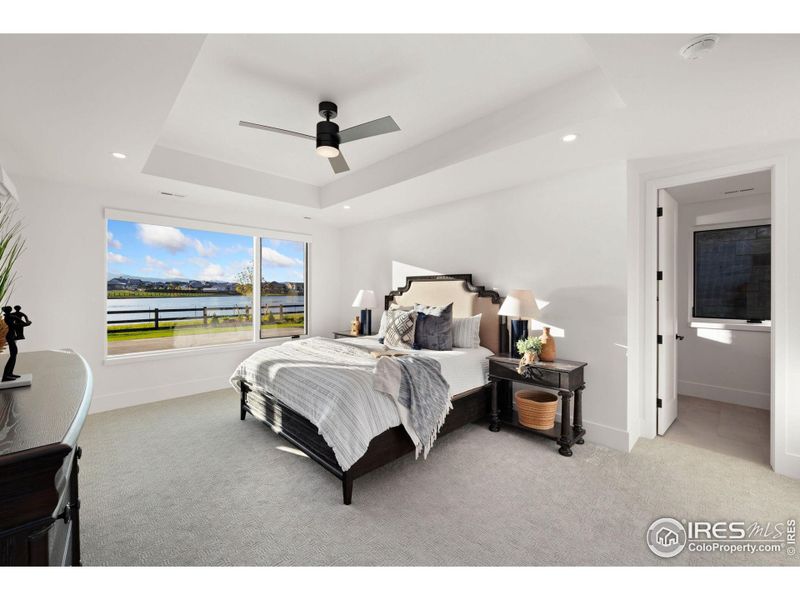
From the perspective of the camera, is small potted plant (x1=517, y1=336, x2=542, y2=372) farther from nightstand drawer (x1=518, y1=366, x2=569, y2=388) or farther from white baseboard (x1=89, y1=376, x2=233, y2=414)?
white baseboard (x1=89, y1=376, x2=233, y2=414)

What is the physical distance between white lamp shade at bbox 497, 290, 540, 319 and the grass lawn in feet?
11.4

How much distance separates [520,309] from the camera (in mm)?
3213

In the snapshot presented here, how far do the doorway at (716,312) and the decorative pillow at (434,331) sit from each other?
6.12 ft

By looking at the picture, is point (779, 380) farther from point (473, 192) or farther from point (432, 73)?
point (432, 73)

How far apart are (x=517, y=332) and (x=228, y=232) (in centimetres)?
382

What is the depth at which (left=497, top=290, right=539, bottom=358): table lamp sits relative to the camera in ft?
10.5

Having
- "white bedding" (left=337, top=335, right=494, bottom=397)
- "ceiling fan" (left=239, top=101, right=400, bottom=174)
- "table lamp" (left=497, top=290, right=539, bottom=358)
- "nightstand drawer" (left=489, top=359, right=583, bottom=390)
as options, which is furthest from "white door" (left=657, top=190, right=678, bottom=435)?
"ceiling fan" (left=239, top=101, right=400, bottom=174)

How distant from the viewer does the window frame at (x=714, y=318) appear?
3.84 m

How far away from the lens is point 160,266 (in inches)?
173

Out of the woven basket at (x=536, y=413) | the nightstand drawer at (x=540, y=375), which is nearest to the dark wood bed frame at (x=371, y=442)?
the nightstand drawer at (x=540, y=375)

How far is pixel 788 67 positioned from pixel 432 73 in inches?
69.0

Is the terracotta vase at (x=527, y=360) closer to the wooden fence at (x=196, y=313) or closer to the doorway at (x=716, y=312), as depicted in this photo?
the doorway at (x=716, y=312)
